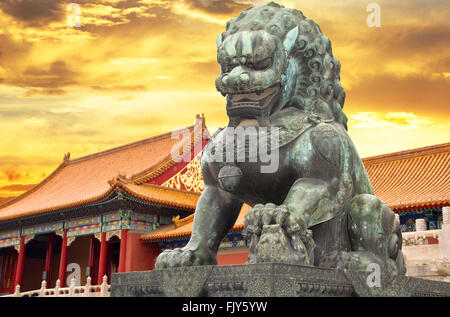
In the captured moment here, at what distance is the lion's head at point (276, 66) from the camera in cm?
310

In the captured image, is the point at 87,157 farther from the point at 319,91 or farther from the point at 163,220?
the point at 319,91

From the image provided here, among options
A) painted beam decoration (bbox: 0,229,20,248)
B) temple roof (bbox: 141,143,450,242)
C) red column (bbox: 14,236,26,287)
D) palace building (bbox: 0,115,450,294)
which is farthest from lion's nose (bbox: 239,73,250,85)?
painted beam decoration (bbox: 0,229,20,248)

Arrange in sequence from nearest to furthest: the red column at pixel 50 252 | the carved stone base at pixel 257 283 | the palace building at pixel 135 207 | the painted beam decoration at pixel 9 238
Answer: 1. the carved stone base at pixel 257 283
2. the palace building at pixel 135 207
3. the red column at pixel 50 252
4. the painted beam decoration at pixel 9 238

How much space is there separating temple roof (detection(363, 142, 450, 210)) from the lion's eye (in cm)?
1135

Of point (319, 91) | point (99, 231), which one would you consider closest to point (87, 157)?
point (99, 231)

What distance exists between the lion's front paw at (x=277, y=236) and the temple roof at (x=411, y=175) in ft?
37.8

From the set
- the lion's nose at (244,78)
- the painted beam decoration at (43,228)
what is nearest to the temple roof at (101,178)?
the painted beam decoration at (43,228)

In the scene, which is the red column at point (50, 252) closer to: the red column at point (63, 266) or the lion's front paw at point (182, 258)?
the red column at point (63, 266)

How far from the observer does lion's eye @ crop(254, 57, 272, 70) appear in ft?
10.2

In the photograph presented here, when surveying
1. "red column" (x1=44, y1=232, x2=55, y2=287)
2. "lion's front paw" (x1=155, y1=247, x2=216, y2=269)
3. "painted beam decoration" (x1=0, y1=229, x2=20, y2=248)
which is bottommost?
"lion's front paw" (x1=155, y1=247, x2=216, y2=269)

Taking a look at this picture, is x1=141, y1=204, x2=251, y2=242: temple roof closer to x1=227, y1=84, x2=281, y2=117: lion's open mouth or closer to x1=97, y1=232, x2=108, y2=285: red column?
x1=97, y1=232, x2=108, y2=285: red column
